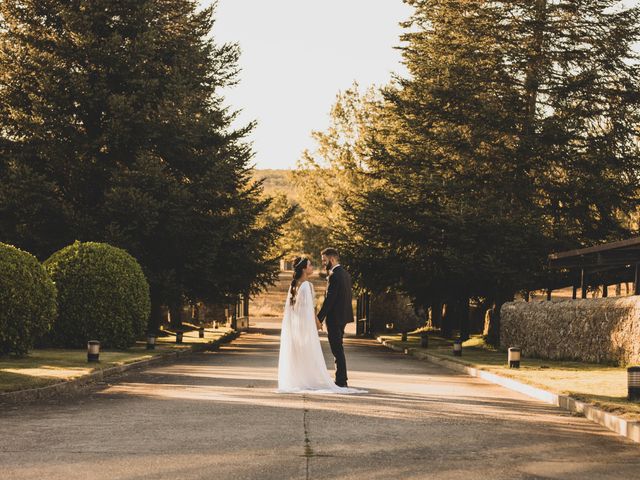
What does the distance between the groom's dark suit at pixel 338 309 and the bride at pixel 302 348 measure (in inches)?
8.5

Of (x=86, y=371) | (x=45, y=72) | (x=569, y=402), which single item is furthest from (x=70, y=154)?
(x=569, y=402)

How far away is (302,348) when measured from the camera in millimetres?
16625

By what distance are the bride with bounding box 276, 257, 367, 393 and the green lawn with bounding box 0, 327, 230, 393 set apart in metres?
3.87

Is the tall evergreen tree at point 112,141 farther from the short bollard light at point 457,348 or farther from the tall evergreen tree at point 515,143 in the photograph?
the short bollard light at point 457,348

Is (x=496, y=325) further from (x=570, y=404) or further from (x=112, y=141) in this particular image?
(x=570, y=404)

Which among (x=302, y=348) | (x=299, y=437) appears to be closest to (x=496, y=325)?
(x=302, y=348)

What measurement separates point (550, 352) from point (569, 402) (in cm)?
1298


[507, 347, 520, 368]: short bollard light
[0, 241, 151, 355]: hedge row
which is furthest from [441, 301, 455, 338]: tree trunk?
[507, 347, 520, 368]: short bollard light

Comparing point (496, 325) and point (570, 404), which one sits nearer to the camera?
point (570, 404)

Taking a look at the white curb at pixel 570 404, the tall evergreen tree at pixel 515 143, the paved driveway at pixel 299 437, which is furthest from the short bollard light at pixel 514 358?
the tall evergreen tree at pixel 515 143

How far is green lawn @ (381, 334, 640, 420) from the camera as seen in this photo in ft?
45.2

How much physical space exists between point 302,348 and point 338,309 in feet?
2.95

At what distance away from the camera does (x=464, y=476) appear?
8.35m

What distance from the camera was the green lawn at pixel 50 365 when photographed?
16044 millimetres
